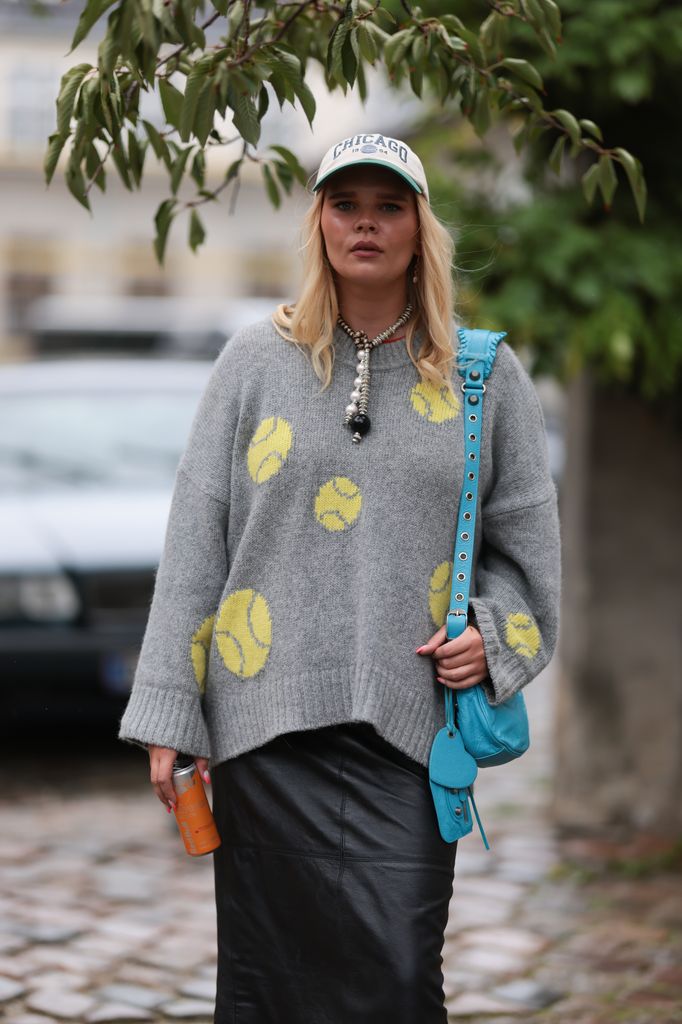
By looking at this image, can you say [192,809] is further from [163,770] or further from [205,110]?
[205,110]

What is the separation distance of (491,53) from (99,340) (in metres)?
17.8

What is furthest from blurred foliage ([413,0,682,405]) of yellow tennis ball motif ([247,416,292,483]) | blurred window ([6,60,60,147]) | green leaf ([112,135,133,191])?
blurred window ([6,60,60,147])

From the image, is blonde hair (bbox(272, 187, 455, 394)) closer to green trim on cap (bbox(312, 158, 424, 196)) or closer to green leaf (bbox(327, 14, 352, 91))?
green trim on cap (bbox(312, 158, 424, 196))

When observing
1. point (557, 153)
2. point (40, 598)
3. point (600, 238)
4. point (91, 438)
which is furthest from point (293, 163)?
point (91, 438)

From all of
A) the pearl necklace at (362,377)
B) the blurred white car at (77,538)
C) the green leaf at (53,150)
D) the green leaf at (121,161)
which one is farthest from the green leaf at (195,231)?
the blurred white car at (77,538)

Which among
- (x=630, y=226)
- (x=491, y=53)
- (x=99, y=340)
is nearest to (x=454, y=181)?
(x=630, y=226)

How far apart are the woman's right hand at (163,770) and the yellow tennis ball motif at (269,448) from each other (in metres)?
0.52

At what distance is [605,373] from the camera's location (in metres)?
4.71

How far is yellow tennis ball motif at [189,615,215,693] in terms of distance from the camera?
272 cm

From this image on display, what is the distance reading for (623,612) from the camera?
5426 millimetres

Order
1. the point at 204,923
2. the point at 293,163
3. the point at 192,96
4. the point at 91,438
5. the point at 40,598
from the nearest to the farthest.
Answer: the point at 192,96
the point at 293,163
the point at 204,923
the point at 40,598
the point at 91,438

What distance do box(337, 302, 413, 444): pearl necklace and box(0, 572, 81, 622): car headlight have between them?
3662 millimetres

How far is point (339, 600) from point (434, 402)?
40 centimetres

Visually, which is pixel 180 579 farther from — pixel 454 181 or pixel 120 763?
pixel 120 763
